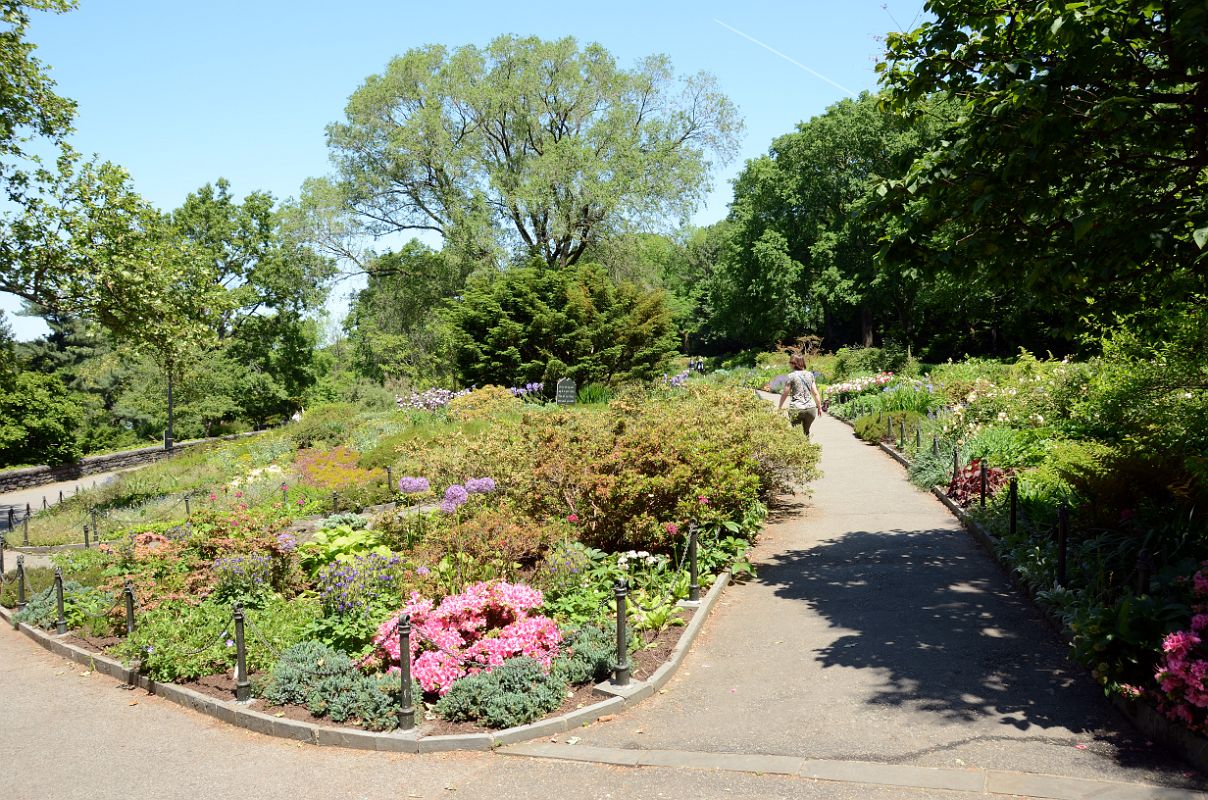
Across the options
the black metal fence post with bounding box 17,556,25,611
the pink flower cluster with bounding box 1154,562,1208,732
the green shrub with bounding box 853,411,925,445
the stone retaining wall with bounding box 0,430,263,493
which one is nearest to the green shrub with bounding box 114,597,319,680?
the black metal fence post with bounding box 17,556,25,611

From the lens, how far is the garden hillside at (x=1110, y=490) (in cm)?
512

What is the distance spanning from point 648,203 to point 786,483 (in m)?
20.2

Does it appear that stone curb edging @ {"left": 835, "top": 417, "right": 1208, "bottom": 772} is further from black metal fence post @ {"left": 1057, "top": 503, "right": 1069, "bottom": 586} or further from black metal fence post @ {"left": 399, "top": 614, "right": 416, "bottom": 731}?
black metal fence post @ {"left": 399, "top": 614, "right": 416, "bottom": 731}

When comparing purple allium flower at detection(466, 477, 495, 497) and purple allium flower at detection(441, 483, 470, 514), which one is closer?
purple allium flower at detection(441, 483, 470, 514)

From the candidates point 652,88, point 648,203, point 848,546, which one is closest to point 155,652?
point 848,546

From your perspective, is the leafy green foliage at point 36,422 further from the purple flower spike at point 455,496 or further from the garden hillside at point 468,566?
the purple flower spike at point 455,496

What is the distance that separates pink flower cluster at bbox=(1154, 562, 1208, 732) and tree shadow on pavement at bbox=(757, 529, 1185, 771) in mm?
277

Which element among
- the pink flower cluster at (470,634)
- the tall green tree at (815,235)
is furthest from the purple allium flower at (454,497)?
the tall green tree at (815,235)

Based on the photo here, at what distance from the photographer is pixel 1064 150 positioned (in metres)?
6.56

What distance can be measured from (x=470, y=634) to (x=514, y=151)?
30240 millimetres

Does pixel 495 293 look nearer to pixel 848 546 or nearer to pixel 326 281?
pixel 326 281

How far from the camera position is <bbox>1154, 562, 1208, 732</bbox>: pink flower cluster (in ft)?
14.7

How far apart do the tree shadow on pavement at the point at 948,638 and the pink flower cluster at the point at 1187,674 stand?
0.28m

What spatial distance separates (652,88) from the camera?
113ft
